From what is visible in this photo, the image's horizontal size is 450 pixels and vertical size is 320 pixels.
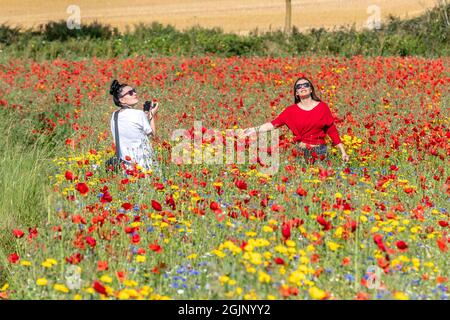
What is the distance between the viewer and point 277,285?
3.99 metres

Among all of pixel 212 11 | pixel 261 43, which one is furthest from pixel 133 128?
pixel 212 11

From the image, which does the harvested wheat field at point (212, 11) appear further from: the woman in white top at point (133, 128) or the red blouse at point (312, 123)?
the woman in white top at point (133, 128)

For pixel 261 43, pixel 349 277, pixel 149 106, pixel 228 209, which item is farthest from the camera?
pixel 261 43

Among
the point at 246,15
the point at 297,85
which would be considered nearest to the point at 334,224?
the point at 297,85

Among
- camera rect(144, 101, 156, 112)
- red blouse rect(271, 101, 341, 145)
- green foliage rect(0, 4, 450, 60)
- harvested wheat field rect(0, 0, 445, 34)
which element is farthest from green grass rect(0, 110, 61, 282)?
harvested wheat field rect(0, 0, 445, 34)

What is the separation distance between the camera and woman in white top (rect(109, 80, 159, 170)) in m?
7.45

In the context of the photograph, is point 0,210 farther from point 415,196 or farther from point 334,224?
point 415,196

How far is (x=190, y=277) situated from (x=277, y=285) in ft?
2.80

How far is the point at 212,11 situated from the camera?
44000 millimetres

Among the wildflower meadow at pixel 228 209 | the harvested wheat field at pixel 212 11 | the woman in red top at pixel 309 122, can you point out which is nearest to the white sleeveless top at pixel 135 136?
the wildflower meadow at pixel 228 209

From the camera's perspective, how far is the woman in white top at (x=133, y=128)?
745 cm

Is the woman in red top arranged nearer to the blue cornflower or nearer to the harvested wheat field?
the blue cornflower

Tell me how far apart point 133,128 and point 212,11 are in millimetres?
37428

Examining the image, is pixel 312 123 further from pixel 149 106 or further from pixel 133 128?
pixel 133 128
